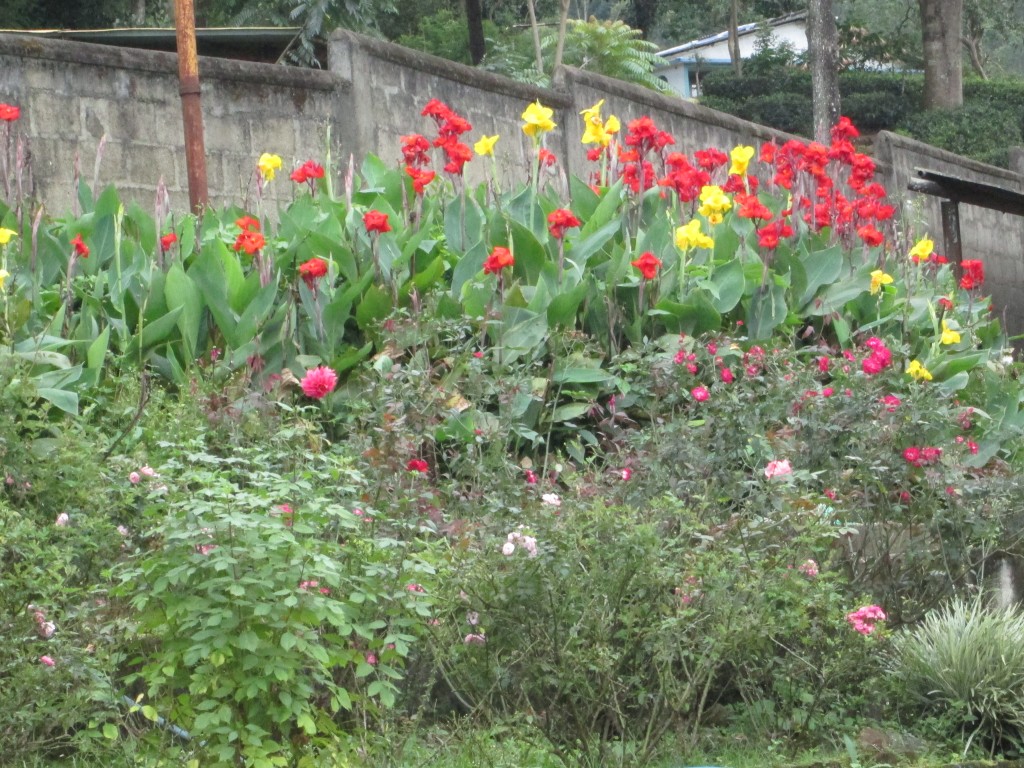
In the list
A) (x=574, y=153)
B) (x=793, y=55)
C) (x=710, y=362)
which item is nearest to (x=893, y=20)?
(x=793, y=55)

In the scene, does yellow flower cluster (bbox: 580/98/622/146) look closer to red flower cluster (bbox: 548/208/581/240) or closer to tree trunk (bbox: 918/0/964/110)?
red flower cluster (bbox: 548/208/581/240)

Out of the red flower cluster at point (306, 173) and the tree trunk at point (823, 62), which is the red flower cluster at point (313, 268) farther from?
the tree trunk at point (823, 62)

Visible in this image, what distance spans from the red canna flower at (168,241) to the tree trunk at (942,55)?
2718cm

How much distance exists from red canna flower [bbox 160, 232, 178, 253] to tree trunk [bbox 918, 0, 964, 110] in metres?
27.2

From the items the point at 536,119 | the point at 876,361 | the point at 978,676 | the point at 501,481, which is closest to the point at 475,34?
the point at 536,119

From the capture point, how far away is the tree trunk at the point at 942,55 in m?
32.3

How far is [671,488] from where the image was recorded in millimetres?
5410

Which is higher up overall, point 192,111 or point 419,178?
point 192,111

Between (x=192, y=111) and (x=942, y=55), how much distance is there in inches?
1020

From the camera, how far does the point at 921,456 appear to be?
5.84 m

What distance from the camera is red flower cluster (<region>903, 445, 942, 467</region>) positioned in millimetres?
5832

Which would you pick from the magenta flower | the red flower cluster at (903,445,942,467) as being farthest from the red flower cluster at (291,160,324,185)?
the red flower cluster at (903,445,942,467)

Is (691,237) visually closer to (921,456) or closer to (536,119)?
(536,119)

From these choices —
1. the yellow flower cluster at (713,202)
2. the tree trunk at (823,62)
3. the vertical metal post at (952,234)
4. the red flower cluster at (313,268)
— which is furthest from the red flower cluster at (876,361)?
the tree trunk at (823,62)
